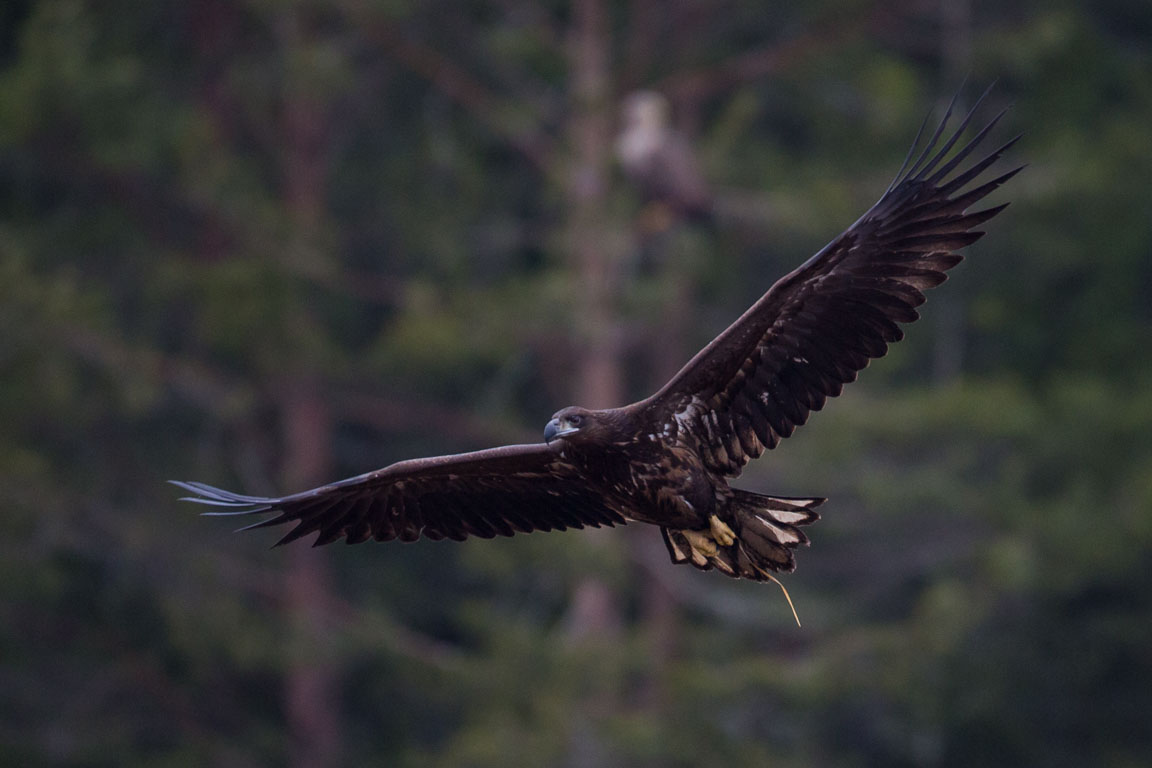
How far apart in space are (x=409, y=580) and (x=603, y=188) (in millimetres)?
5143

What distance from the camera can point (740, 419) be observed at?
6695 millimetres

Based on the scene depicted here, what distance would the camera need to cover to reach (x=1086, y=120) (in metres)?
19.5

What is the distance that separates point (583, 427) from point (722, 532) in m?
0.62

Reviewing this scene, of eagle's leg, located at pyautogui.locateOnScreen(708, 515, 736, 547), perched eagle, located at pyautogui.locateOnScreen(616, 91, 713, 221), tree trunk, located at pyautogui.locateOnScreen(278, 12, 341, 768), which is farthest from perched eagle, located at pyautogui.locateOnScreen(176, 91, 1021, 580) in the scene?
tree trunk, located at pyautogui.locateOnScreen(278, 12, 341, 768)

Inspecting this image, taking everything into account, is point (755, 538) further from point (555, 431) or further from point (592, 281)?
point (592, 281)

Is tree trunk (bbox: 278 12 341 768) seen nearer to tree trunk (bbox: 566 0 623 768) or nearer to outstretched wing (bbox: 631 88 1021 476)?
tree trunk (bbox: 566 0 623 768)

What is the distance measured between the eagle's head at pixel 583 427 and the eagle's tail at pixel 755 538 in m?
0.49

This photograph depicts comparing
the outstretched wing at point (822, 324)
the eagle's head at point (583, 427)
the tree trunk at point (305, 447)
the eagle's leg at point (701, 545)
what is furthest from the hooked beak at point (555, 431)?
the tree trunk at point (305, 447)

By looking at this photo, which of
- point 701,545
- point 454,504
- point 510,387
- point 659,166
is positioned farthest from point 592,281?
point 701,545

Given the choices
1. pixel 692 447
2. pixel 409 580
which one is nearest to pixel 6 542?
pixel 409 580

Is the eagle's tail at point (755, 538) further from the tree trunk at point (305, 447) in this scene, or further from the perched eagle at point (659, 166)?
the tree trunk at point (305, 447)

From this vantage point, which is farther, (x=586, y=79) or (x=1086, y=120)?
(x=1086, y=120)

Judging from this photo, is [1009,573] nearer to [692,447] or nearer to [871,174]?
[871,174]

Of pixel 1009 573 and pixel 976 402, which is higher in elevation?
pixel 976 402
